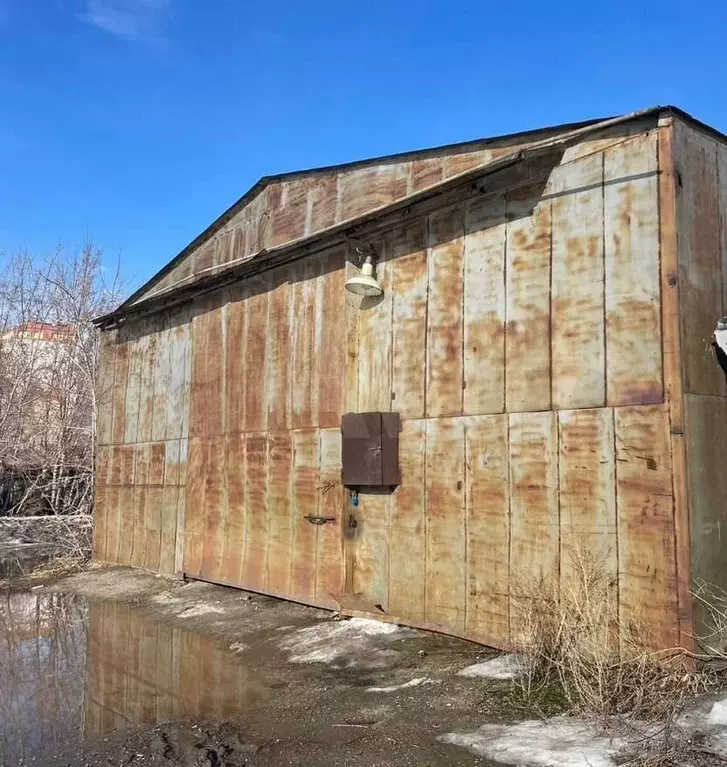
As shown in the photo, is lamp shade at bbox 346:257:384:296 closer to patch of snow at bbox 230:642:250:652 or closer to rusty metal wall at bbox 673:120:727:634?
rusty metal wall at bbox 673:120:727:634

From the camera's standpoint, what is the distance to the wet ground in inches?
151

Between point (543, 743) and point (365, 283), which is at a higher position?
point (365, 283)

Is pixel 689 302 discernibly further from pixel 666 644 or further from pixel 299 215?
pixel 299 215

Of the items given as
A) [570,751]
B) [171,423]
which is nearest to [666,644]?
[570,751]

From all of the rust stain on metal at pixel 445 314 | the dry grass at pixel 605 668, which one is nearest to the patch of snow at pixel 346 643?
the dry grass at pixel 605 668

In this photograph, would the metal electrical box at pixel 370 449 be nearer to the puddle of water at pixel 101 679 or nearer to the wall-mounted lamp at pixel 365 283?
the wall-mounted lamp at pixel 365 283

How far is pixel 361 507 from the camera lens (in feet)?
21.2

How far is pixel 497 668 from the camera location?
4.67 m

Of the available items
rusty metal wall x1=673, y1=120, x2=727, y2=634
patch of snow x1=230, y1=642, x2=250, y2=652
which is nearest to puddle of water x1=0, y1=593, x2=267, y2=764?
patch of snow x1=230, y1=642, x2=250, y2=652

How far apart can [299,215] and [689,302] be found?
4695 millimetres

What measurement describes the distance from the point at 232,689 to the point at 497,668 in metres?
1.97

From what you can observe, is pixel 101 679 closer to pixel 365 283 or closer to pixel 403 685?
pixel 403 685

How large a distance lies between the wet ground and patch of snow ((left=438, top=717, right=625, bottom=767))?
11 centimetres

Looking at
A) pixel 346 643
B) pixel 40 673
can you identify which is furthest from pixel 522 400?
pixel 40 673
